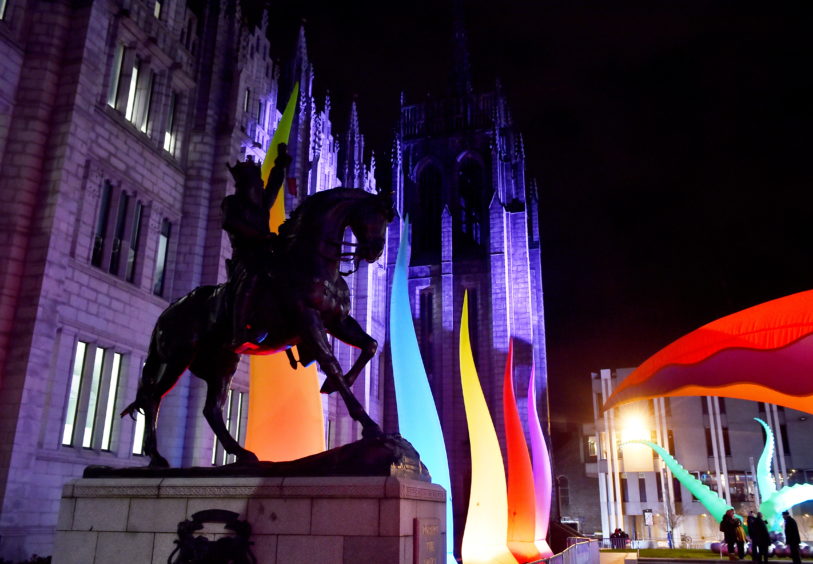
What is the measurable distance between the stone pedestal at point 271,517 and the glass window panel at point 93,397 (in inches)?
406

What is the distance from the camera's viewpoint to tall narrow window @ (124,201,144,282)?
57.5 ft

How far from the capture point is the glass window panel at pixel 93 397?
50.6 feet

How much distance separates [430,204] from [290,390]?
3408cm

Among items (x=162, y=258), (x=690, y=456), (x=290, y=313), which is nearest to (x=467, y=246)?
(x=690, y=456)

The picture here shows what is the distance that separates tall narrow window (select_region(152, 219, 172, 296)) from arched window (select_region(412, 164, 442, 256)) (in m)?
28.0

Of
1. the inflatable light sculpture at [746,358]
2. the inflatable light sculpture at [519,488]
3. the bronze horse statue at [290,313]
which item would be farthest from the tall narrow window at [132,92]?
the inflatable light sculpture at [746,358]

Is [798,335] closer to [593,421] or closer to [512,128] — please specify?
[512,128]

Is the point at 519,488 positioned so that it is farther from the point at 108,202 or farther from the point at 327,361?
the point at 327,361

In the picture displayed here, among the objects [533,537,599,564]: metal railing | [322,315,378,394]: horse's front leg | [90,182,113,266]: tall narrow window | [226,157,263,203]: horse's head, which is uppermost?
[90,182,113,266]: tall narrow window

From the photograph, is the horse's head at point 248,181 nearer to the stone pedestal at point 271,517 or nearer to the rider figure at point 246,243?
the rider figure at point 246,243

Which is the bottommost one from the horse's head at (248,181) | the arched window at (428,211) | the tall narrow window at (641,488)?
the tall narrow window at (641,488)

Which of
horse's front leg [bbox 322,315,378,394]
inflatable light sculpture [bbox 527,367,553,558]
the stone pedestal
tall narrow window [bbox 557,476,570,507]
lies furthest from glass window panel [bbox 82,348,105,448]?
tall narrow window [bbox 557,476,570,507]

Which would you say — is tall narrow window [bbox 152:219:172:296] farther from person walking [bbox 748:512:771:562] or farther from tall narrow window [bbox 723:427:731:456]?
tall narrow window [bbox 723:427:731:456]

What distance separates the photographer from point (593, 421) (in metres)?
53.8
